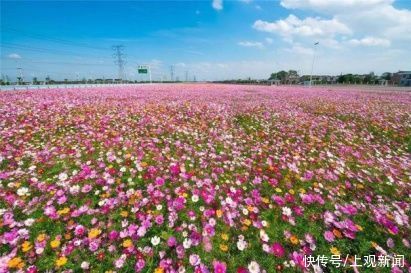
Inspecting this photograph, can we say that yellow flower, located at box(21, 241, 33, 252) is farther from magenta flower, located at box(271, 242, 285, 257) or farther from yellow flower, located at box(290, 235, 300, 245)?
yellow flower, located at box(290, 235, 300, 245)

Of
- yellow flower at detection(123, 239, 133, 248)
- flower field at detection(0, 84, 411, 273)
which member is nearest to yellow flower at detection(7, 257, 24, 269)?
flower field at detection(0, 84, 411, 273)

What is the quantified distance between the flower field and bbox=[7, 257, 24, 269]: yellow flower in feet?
0.05

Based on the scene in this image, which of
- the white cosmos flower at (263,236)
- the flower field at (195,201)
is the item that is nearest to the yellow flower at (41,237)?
the flower field at (195,201)

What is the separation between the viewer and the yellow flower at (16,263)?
2.64 m

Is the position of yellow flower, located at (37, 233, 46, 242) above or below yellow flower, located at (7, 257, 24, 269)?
above

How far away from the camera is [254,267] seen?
2.81 meters

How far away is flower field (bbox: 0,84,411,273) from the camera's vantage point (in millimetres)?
2914

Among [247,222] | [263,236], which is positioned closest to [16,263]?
[247,222]

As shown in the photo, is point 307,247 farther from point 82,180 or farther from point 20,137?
point 20,137

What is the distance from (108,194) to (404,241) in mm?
4718

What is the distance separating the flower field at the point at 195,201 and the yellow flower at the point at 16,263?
14mm

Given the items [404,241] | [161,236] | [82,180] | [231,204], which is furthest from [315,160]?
[82,180]

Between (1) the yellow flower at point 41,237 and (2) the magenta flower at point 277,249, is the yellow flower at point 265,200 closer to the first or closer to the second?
(2) the magenta flower at point 277,249

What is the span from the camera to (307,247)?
3.15 m
